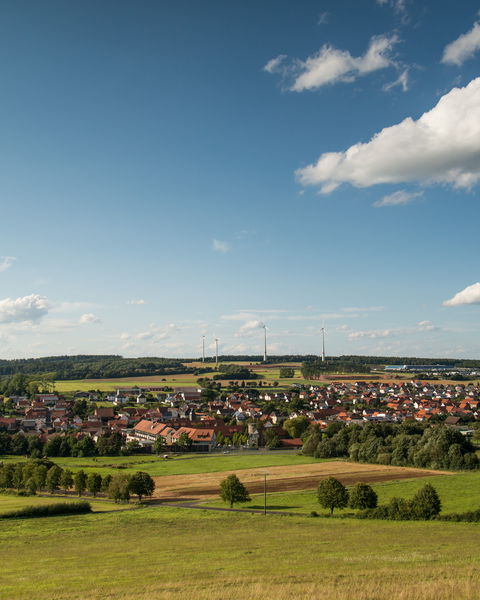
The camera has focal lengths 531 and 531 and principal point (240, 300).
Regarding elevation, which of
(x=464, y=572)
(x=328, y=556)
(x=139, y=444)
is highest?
(x=464, y=572)

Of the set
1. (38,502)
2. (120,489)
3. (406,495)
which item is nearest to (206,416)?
(120,489)

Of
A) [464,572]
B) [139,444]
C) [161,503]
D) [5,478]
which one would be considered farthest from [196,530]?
[139,444]

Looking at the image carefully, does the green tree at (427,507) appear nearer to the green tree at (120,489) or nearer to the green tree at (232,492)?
the green tree at (232,492)

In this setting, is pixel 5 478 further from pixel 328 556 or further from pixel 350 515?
pixel 328 556

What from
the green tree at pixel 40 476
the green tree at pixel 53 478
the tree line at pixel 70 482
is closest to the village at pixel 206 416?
the tree line at pixel 70 482

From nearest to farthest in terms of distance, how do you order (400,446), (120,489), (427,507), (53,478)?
(427,507) → (120,489) → (53,478) → (400,446)

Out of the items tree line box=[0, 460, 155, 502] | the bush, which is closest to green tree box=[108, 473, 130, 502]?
tree line box=[0, 460, 155, 502]

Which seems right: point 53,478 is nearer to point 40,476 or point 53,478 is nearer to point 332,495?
point 40,476
